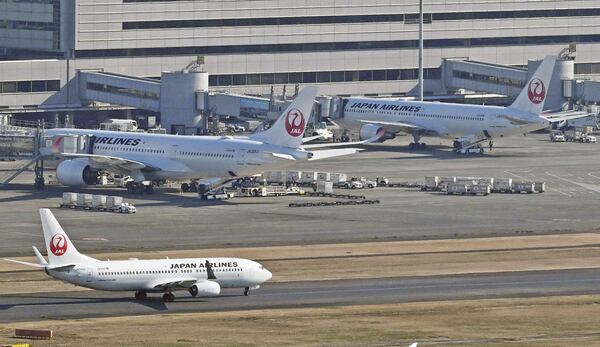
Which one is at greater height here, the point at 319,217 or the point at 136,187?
the point at 136,187

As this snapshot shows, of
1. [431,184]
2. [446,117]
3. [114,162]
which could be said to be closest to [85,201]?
[114,162]

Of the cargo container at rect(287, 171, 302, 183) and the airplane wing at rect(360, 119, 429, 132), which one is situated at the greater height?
the airplane wing at rect(360, 119, 429, 132)

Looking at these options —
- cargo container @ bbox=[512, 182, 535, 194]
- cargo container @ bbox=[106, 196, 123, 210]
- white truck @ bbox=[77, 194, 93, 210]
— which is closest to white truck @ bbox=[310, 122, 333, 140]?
cargo container @ bbox=[512, 182, 535, 194]

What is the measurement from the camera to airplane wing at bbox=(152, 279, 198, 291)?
9794 cm

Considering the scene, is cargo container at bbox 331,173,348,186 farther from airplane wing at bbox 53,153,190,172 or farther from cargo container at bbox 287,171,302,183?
airplane wing at bbox 53,153,190,172

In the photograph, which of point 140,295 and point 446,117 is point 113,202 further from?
point 446,117

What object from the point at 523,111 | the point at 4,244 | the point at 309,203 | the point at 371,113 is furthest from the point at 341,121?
the point at 4,244

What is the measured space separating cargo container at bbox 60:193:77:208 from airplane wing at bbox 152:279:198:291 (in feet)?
130

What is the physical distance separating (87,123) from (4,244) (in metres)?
81.6

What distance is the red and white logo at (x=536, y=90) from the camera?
17625 centimetres

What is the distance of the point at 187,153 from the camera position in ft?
470

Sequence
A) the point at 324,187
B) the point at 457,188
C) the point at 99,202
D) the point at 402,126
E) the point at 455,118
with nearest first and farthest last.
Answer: the point at 99,202 < the point at 324,187 < the point at 457,188 < the point at 455,118 < the point at 402,126

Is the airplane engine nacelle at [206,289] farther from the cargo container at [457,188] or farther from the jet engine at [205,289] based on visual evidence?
the cargo container at [457,188]

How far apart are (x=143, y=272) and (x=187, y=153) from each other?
4642cm
